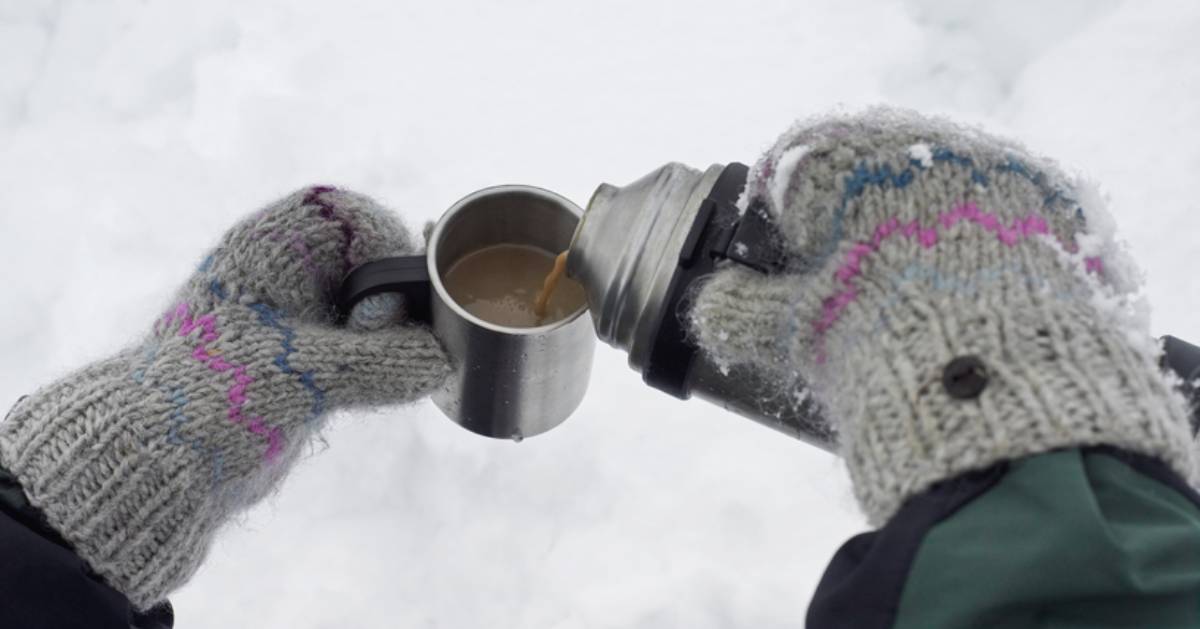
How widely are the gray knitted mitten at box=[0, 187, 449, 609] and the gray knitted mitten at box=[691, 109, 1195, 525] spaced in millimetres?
307

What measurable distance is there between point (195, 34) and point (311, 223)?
0.91 m

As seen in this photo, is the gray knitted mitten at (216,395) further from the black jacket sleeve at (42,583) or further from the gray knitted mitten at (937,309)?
the gray knitted mitten at (937,309)

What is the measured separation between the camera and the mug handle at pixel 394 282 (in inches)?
32.2

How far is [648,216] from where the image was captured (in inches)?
29.5

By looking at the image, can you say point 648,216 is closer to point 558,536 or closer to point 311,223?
point 311,223

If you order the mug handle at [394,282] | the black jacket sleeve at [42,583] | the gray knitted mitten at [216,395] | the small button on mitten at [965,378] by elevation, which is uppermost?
the small button on mitten at [965,378]

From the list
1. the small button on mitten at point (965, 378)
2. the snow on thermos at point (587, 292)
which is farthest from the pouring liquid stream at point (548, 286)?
the small button on mitten at point (965, 378)

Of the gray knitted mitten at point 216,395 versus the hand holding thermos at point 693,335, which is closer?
the hand holding thermos at point 693,335

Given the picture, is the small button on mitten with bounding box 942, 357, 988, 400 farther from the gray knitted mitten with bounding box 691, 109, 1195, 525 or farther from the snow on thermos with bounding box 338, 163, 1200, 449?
the snow on thermos with bounding box 338, 163, 1200, 449

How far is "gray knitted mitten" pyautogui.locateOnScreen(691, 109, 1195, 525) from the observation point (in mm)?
516

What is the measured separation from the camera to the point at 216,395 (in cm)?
76

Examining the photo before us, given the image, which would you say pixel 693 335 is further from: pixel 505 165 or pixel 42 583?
pixel 505 165

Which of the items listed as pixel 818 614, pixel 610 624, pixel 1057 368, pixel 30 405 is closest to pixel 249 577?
pixel 610 624

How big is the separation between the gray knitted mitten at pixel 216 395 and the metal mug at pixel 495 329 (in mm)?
29
